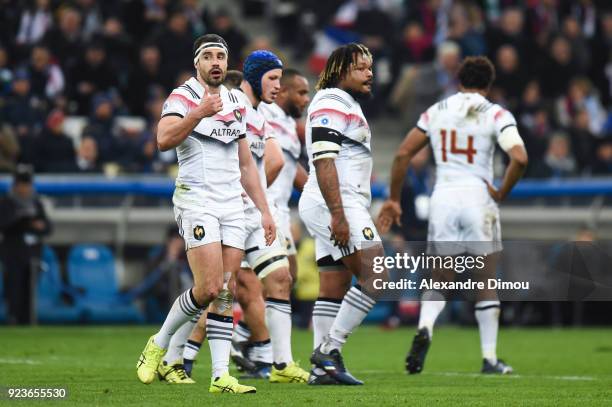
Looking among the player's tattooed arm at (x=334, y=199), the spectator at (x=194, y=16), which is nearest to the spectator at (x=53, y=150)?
the spectator at (x=194, y=16)

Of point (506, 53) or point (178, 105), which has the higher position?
point (506, 53)

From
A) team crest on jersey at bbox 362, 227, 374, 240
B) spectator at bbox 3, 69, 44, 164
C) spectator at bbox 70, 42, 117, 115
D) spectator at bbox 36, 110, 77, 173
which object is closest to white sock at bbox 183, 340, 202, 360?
team crest on jersey at bbox 362, 227, 374, 240

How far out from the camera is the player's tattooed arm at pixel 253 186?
10.5 metres

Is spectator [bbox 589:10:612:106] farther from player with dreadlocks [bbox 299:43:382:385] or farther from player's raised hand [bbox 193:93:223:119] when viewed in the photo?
player's raised hand [bbox 193:93:223:119]

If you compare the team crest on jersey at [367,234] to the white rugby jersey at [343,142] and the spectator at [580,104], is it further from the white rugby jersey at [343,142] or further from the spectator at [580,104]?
the spectator at [580,104]

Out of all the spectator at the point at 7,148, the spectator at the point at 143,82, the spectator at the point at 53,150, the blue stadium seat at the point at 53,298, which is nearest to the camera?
the blue stadium seat at the point at 53,298

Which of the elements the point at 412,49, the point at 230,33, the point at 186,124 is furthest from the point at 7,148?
the point at 186,124

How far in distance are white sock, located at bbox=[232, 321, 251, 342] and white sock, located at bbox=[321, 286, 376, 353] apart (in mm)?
1913

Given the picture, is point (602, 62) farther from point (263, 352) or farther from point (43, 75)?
point (263, 352)

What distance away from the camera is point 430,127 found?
13.1 m

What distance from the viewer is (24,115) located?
21.0 m

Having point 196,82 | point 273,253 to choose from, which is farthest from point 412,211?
point 196,82

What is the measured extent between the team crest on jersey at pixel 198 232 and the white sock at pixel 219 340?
584 mm

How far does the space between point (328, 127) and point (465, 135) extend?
2629 mm
